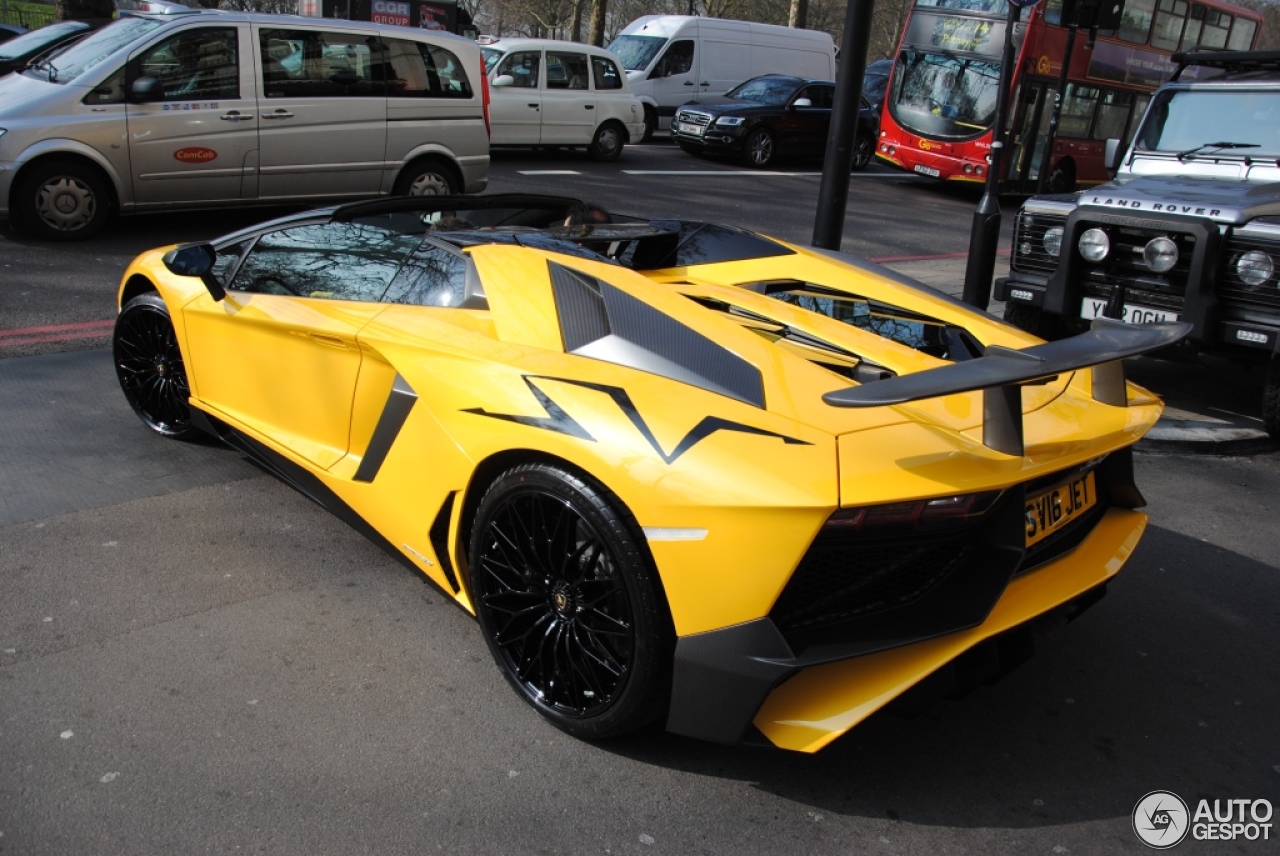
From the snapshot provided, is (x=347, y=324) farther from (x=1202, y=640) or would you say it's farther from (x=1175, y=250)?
(x=1175, y=250)

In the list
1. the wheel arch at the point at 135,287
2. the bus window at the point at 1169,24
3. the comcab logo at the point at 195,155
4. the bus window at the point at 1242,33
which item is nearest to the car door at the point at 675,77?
the bus window at the point at 1169,24

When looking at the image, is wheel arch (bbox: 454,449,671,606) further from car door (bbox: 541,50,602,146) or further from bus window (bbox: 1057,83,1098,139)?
bus window (bbox: 1057,83,1098,139)

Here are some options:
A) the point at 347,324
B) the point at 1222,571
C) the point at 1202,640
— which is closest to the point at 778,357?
the point at 347,324

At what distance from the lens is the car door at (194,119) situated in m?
8.70

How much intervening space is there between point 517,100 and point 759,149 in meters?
4.77

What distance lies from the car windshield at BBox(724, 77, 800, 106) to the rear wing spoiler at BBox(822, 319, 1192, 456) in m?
17.3

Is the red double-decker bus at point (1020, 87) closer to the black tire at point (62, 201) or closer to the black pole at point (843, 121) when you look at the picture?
the black pole at point (843, 121)

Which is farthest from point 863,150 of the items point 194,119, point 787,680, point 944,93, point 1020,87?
point 787,680

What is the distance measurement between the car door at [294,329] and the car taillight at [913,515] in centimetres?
180

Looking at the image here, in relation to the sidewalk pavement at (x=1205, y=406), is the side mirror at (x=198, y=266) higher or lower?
higher

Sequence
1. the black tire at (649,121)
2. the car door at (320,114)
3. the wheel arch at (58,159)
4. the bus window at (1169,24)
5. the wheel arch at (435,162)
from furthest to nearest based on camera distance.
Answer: the black tire at (649,121) → the bus window at (1169,24) → the wheel arch at (435,162) → the car door at (320,114) → the wheel arch at (58,159)

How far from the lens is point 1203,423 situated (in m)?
6.43

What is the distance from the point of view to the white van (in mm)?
21031

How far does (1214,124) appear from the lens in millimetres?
7641
